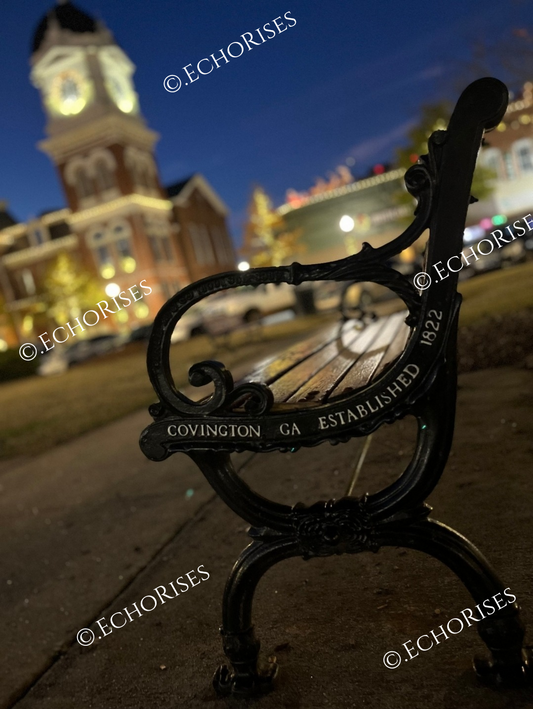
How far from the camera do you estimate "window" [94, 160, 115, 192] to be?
3956cm

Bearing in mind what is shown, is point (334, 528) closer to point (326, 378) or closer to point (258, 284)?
point (326, 378)

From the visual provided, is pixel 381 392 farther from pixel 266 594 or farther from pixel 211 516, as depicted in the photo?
pixel 211 516

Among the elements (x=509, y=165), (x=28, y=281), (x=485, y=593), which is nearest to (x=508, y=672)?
(x=485, y=593)

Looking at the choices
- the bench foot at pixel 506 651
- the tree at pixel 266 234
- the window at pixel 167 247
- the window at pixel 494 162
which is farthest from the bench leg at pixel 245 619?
the window at pixel 494 162

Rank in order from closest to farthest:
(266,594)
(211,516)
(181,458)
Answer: (266,594), (211,516), (181,458)

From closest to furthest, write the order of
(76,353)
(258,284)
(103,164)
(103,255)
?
1. (258,284)
2. (76,353)
3. (103,164)
4. (103,255)

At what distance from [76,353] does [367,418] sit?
28708 mm

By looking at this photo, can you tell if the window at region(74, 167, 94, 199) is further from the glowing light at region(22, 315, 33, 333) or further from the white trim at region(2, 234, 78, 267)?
the glowing light at region(22, 315, 33, 333)

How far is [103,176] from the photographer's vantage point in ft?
130

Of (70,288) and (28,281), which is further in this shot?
(28,281)

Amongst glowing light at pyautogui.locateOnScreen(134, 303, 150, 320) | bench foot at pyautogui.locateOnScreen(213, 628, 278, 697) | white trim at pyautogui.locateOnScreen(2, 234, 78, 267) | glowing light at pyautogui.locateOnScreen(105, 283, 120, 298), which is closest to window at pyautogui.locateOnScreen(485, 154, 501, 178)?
glowing light at pyautogui.locateOnScreen(134, 303, 150, 320)

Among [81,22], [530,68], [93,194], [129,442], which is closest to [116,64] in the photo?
[81,22]

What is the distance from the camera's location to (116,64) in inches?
1598

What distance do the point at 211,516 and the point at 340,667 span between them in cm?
148
